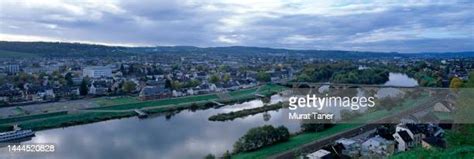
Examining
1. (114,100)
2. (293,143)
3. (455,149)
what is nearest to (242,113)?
(293,143)

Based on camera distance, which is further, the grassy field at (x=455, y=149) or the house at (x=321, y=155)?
the house at (x=321, y=155)

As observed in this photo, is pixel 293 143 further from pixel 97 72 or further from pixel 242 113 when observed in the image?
pixel 97 72

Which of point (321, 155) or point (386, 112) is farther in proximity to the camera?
point (386, 112)

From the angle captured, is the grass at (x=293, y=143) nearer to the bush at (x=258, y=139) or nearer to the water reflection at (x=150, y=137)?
the bush at (x=258, y=139)

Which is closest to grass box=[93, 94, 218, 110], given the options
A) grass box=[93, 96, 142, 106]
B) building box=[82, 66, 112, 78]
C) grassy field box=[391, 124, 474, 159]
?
grass box=[93, 96, 142, 106]

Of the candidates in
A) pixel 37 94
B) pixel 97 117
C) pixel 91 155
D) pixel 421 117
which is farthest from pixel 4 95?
pixel 421 117

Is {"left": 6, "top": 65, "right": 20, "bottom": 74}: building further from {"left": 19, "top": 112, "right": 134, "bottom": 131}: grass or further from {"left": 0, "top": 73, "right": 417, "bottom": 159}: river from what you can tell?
{"left": 0, "top": 73, "right": 417, "bottom": 159}: river

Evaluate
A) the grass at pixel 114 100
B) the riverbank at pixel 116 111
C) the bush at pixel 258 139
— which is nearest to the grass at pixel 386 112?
the bush at pixel 258 139
